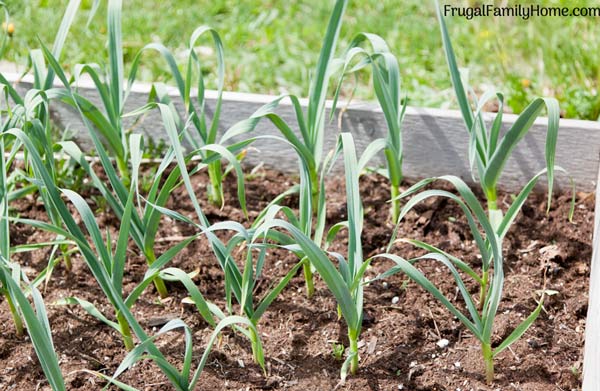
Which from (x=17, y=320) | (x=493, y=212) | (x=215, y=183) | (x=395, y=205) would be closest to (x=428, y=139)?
(x=395, y=205)

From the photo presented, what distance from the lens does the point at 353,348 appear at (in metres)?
1.85

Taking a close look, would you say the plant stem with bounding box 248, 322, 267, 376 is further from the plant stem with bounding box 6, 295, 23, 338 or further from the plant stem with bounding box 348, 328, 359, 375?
the plant stem with bounding box 6, 295, 23, 338

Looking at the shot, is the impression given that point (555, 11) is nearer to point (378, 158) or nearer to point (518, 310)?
point (378, 158)

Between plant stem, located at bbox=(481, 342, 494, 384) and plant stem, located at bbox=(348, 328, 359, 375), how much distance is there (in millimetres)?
272

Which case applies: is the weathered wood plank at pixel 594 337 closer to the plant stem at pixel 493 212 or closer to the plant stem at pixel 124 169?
the plant stem at pixel 493 212

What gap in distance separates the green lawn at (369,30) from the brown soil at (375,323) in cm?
61

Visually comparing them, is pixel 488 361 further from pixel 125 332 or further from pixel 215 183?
pixel 215 183

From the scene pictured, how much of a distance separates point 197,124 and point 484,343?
3.10ft

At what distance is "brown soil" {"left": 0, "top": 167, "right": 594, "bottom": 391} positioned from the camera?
1918 millimetres

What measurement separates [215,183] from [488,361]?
3.15 feet

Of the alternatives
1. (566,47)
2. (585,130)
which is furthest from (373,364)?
(566,47)

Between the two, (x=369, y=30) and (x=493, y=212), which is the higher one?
(x=369, y=30)

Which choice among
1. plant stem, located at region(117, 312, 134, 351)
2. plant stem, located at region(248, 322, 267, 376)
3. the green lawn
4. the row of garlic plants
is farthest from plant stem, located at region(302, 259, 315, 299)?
the green lawn

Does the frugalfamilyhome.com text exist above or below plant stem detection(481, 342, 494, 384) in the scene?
above
